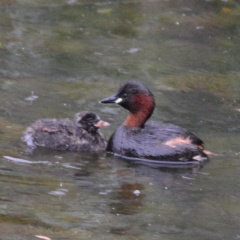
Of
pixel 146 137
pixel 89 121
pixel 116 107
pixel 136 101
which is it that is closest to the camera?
pixel 146 137

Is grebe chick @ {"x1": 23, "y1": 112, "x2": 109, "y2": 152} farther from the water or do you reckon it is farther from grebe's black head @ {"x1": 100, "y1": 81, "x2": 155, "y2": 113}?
grebe's black head @ {"x1": 100, "y1": 81, "x2": 155, "y2": 113}

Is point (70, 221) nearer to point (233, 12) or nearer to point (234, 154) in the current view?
point (234, 154)

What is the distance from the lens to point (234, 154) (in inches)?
330

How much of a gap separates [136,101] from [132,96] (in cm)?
8

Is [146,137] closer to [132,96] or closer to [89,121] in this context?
[132,96]

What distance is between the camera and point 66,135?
848 centimetres

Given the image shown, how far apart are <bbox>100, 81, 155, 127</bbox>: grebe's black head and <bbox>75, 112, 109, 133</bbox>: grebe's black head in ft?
0.76

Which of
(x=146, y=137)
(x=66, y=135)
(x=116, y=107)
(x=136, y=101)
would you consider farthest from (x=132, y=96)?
(x=116, y=107)

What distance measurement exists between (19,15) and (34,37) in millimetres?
1263

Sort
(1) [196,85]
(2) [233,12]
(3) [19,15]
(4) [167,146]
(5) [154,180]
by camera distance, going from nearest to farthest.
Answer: (5) [154,180] → (4) [167,146] → (1) [196,85] → (3) [19,15] → (2) [233,12]

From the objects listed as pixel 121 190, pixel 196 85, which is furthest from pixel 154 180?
pixel 196 85

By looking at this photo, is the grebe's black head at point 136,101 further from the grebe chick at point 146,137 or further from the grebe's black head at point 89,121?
the grebe's black head at point 89,121

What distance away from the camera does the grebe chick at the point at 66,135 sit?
27.5ft

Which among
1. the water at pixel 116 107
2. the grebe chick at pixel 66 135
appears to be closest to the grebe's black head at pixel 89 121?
the grebe chick at pixel 66 135
